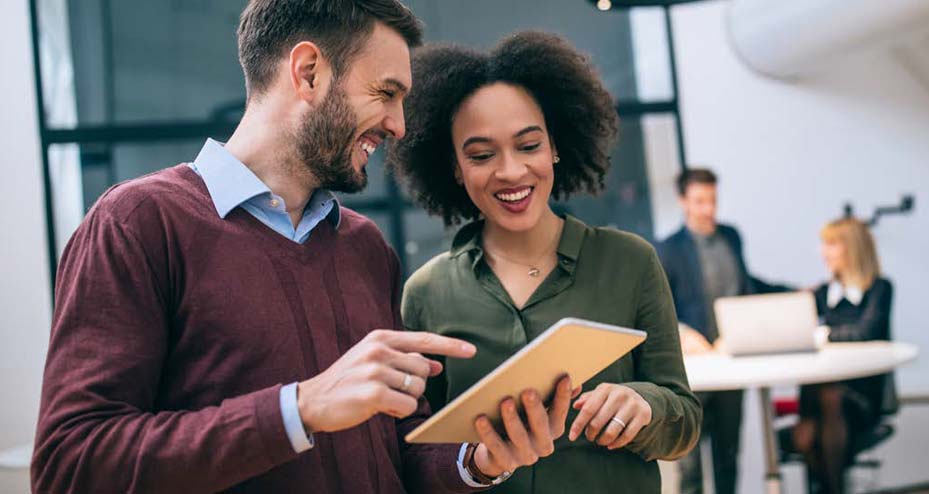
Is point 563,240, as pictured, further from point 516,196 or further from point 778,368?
point 778,368

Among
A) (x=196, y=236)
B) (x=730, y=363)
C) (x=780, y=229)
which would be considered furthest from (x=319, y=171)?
(x=780, y=229)

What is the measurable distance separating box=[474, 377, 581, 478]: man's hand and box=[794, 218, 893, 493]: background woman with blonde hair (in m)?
3.35

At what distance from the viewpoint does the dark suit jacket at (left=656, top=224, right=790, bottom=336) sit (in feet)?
14.0

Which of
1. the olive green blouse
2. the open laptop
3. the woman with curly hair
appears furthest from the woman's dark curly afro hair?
the open laptop

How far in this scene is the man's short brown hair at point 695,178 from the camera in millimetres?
4234

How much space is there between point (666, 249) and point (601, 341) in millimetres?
3304

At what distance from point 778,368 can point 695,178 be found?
140 centimetres

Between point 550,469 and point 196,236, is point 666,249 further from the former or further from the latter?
point 196,236

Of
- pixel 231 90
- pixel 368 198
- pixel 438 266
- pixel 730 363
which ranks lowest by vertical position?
pixel 730 363

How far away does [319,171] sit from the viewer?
51.1 inches

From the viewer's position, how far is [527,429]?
46.4 inches

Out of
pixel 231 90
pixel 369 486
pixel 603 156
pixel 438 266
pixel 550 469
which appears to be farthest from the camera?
pixel 231 90

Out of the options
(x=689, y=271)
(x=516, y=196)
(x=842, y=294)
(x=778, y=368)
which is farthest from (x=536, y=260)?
(x=842, y=294)

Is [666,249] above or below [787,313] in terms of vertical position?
above
